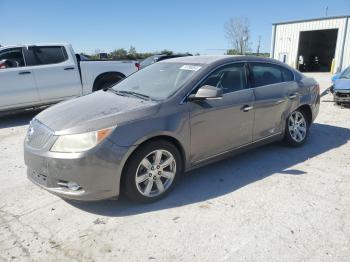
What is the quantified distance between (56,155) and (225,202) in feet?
6.27

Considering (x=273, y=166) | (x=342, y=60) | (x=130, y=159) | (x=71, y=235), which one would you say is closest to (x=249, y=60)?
(x=273, y=166)

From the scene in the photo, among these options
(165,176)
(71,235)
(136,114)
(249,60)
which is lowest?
(71,235)

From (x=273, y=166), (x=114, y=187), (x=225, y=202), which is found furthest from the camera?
(x=273, y=166)

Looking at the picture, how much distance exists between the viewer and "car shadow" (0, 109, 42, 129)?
7564mm

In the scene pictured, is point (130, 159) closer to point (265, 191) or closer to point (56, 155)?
point (56, 155)

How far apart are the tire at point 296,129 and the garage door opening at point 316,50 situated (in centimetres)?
2682

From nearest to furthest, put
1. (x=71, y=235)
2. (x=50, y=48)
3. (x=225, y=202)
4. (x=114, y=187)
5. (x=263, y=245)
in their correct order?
(x=263, y=245), (x=71, y=235), (x=114, y=187), (x=225, y=202), (x=50, y=48)

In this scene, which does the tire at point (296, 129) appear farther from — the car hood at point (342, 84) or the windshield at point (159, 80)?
the car hood at point (342, 84)

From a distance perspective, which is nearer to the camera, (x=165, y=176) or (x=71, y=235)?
(x=71, y=235)

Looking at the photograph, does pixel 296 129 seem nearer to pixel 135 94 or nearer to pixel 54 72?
pixel 135 94

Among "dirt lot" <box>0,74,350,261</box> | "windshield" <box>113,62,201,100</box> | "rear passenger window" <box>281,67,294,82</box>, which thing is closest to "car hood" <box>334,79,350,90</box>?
"rear passenger window" <box>281,67,294,82</box>

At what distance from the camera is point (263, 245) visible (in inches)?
109

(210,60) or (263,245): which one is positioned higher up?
(210,60)

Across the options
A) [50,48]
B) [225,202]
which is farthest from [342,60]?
[225,202]
